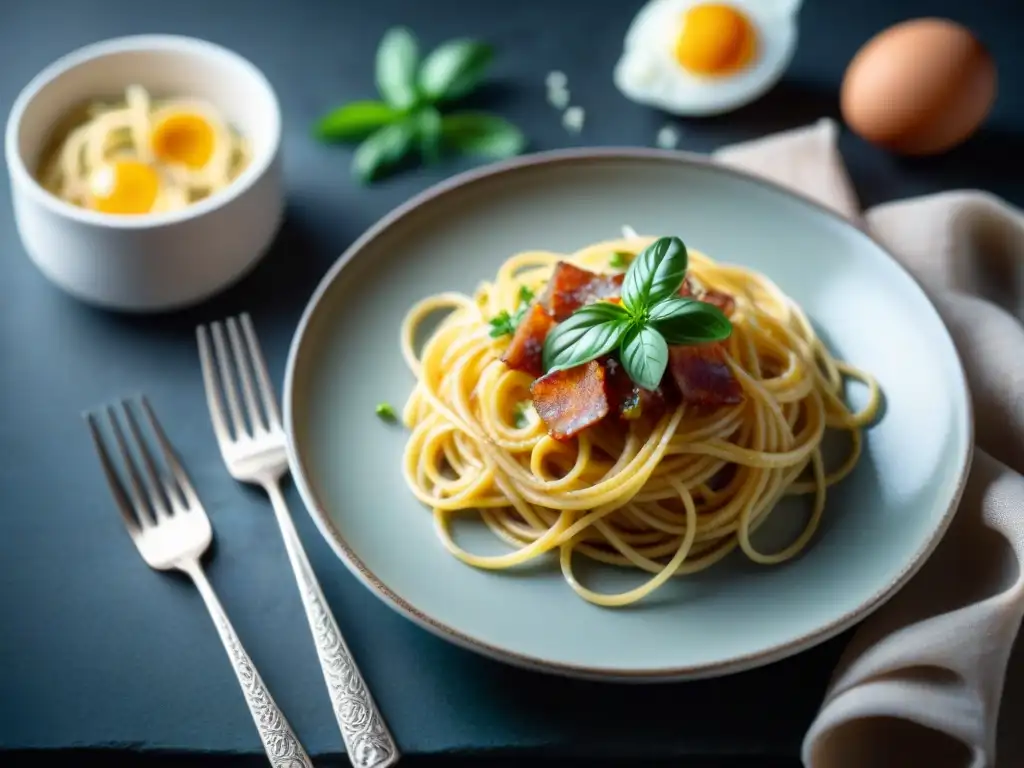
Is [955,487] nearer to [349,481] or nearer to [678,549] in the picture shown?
[678,549]

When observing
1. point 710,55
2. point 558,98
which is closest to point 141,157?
point 558,98

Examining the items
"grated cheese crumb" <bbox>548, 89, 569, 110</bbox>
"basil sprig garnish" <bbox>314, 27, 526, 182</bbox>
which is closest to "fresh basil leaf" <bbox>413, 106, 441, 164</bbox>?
"basil sprig garnish" <bbox>314, 27, 526, 182</bbox>

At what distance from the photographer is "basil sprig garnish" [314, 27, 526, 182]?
4.14 m

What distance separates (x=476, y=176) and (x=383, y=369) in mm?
686

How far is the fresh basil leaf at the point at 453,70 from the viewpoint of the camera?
425 cm

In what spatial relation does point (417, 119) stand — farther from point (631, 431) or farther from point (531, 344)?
point (631, 431)

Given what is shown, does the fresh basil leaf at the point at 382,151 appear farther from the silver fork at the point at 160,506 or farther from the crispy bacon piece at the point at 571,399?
the crispy bacon piece at the point at 571,399

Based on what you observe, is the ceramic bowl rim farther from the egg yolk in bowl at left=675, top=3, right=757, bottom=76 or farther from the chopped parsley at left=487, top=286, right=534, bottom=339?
the egg yolk in bowl at left=675, top=3, right=757, bottom=76

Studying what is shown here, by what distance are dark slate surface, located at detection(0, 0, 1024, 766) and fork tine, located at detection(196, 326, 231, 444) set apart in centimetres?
8

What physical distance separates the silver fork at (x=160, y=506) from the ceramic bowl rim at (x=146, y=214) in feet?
1.68

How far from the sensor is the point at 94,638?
2.98 metres

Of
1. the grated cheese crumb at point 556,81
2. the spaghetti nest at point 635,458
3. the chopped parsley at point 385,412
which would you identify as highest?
the grated cheese crumb at point 556,81

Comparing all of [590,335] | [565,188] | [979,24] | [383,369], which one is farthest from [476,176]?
[979,24]

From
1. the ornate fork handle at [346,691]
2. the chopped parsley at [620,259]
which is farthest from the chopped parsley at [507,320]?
the ornate fork handle at [346,691]
